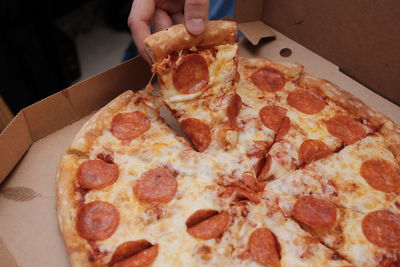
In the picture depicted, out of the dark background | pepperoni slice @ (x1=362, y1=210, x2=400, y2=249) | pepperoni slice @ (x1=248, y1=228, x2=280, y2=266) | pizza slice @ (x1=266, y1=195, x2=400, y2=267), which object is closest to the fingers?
pizza slice @ (x1=266, y1=195, x2=400, y2=267)

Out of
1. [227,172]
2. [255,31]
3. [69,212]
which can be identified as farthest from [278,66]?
[69,212]

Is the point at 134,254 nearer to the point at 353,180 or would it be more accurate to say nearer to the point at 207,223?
the point at 207,223

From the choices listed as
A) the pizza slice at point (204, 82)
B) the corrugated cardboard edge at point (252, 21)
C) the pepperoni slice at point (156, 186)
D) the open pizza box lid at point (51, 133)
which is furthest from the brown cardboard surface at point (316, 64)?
the pepperoni slice at point (156, 186)

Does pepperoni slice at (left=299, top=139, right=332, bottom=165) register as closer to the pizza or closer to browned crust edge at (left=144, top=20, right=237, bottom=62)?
the pizza

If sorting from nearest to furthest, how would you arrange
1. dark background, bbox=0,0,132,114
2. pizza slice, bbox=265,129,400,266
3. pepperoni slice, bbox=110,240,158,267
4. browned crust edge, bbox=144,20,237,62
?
pepperoni slice, bbox=110,240,158,267 → pizza slice, bbox=265,129,400,266 → browned crust edge, bbox=144,20,237,62 → dark background, bbox=0,0,132,114

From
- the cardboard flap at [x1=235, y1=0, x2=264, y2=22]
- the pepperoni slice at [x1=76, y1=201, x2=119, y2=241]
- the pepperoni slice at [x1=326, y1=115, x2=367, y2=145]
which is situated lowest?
the pepperoni slice at [x1=326, y1=115, x2=367, y2=145]

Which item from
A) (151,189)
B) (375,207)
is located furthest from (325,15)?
(151,189)

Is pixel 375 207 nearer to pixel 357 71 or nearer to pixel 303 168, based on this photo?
pixel 303 168
